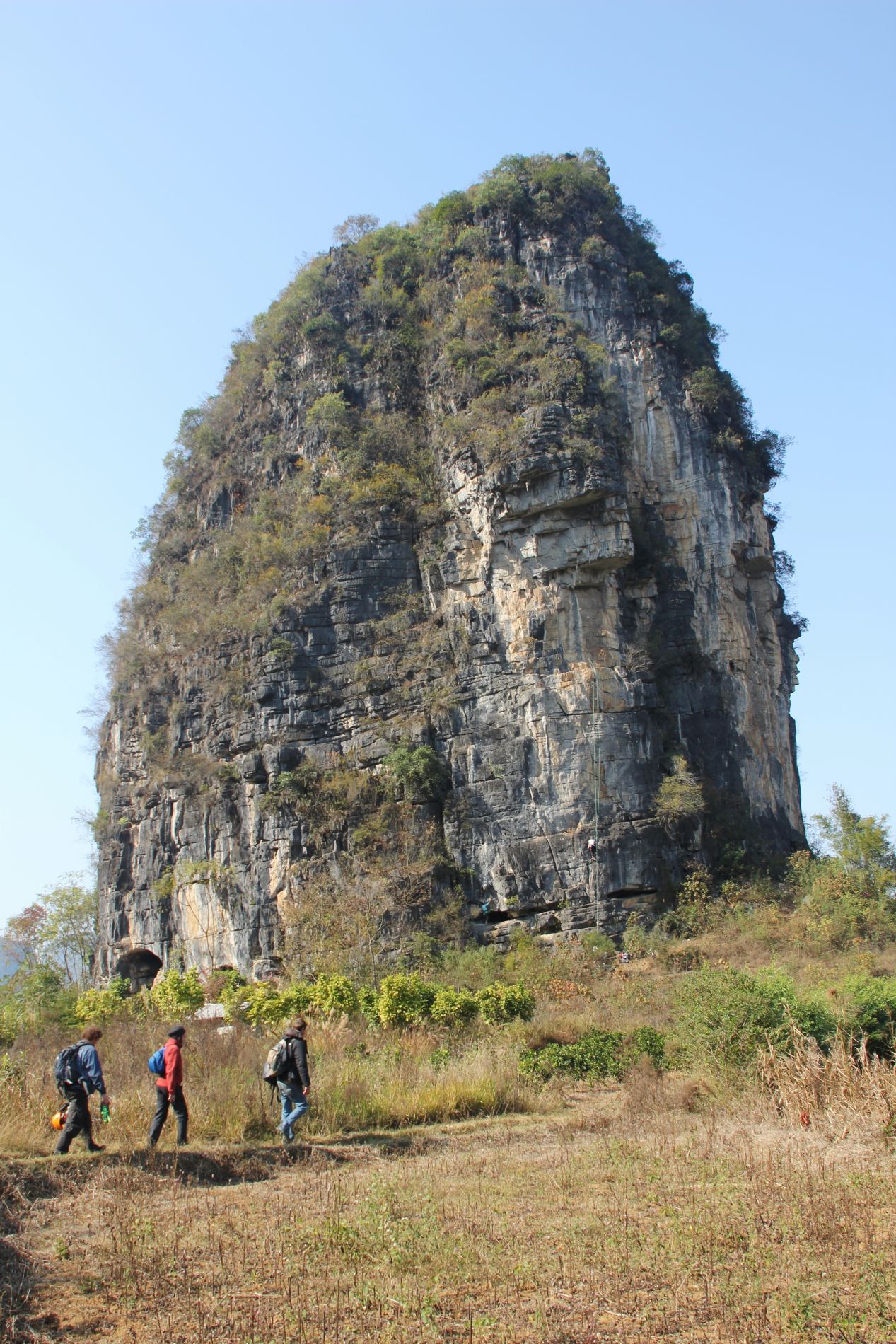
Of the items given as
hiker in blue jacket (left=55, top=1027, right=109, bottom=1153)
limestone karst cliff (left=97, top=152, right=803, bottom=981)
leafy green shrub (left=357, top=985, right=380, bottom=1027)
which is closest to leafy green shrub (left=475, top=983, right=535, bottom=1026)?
leafy green shrub (left=357, top=985, right=380, bottom=1027)

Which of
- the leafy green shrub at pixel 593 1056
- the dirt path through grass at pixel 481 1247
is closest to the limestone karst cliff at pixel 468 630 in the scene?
the leafy green shrub at pixel 593 1056

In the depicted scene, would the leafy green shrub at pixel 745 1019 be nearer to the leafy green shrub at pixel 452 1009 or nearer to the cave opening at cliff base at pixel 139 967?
the leafy green shrub at pixel 452 1009

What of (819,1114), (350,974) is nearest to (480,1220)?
(819,1114)

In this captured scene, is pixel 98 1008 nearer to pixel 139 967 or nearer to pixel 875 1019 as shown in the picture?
pixel 139 967

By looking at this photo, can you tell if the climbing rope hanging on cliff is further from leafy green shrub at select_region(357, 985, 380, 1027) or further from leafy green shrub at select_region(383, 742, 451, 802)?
leafy green shrub at select_region(357, 985, 380, 1027)

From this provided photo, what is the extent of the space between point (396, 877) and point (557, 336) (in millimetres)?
16553

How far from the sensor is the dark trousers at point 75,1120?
988cm

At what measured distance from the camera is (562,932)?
88.5ft

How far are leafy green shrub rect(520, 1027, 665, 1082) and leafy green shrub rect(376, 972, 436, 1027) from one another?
2.22m

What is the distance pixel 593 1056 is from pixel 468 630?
55.7 feet

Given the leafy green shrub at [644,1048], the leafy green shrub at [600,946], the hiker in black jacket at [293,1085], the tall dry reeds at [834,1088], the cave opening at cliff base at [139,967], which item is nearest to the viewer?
the tall dry reeds at [834,1088]

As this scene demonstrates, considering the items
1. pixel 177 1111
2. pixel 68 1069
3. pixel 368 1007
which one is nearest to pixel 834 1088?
pixel 177 1111

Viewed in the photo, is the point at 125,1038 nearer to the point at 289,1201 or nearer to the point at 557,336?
the point at 289,1201

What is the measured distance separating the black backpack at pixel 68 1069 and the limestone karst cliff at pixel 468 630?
Answer: 16507 mm
